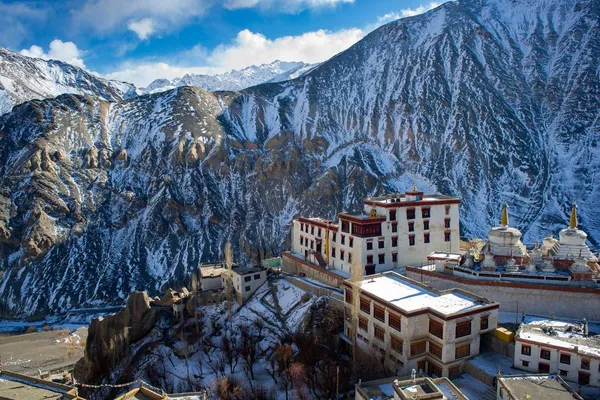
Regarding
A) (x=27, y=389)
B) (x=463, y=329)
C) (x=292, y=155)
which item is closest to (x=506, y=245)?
(x=463, y=329)

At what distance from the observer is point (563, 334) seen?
36062 millimetres

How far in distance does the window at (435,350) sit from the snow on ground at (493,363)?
2.84m

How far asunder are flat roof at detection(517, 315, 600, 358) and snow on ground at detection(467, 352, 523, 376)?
2.61m

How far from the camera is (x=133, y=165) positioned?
13712 cm

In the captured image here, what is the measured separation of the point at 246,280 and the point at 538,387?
37317 mm

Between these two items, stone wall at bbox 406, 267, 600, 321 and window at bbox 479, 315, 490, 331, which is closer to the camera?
window at bbox 479, 315, 490, 331

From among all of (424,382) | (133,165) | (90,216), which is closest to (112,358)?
(424,382)

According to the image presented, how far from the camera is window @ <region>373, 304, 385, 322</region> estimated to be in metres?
39.8

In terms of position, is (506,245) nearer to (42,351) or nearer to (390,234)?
(390,234)

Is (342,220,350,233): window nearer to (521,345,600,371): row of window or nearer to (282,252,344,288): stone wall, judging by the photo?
(282,252,344,288): stone wall

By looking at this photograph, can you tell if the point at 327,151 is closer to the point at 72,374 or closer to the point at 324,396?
the point at 72,374

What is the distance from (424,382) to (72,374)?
2101 inches

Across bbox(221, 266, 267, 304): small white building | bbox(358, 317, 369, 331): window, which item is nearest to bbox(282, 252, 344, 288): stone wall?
bbox(221, 266, 267, 304): small white building

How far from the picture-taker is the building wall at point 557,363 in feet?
105
